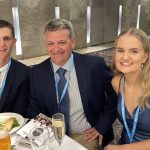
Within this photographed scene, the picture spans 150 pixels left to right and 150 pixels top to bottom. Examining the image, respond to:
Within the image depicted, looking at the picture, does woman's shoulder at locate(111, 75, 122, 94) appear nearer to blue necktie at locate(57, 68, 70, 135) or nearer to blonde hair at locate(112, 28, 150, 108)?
blonde hair at locate(112, 28, 150, 108)

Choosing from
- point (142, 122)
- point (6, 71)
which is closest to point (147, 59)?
point (142, 122)

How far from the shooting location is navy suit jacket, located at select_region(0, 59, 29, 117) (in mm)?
2166

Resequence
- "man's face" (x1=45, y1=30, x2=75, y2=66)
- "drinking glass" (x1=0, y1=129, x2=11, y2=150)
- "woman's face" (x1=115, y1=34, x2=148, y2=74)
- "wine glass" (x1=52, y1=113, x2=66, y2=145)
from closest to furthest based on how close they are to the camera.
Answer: "drinking glass" (x1=0, y1=129, x2=11, y2=150)
"wine glass" (x1=52, y1=113, x2=66, y2=145)
"woman's face" (x1=115, y1=34, x2=148, y2=74)
"man's face" (x1=45, y1=30, x2=75, y2=66)

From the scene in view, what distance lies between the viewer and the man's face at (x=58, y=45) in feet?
6.82

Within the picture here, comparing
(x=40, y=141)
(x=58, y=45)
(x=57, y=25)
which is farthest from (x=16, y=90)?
(x=40, y=141)

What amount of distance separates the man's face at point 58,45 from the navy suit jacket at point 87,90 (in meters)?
0.12

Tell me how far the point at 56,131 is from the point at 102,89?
0.93 meters

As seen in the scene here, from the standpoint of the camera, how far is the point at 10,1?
17.9 ft

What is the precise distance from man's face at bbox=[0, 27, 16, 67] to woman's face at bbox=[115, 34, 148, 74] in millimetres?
920

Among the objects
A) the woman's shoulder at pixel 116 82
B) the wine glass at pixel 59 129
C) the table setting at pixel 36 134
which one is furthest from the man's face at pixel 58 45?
the wine glass at pixel 59 129

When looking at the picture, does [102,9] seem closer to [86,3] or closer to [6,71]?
[86,3]

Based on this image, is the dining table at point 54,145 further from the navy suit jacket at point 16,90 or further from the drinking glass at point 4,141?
the navy suit jacket at point 16,90

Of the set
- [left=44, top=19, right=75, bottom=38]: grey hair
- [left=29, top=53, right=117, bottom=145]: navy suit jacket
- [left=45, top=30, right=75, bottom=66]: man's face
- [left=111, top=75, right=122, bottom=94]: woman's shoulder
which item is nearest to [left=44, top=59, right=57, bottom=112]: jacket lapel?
[left=29, top=53, right=117, bottom=145]: navy suit jacket

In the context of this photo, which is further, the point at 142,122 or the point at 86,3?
the point at 86,3
